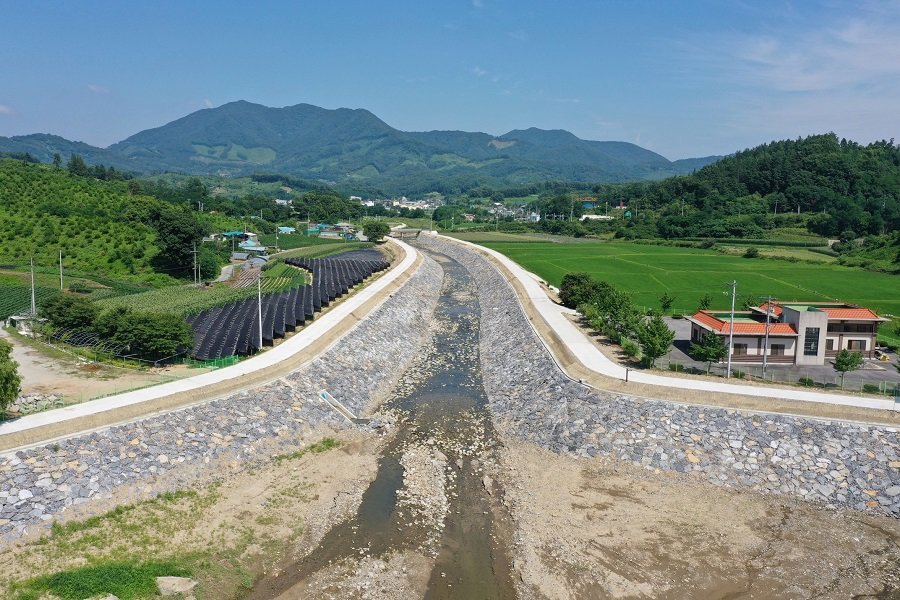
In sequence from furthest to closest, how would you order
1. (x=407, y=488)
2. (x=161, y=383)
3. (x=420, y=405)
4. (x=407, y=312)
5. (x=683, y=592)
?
(x=407, y=312) → (x=420, y=405) → (x=161, y=383) → (x=407, y=488) → (x=683, y=592)

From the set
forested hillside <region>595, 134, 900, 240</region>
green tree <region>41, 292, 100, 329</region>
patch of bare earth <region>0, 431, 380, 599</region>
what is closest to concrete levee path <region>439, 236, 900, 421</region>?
patch of bare earth <region>0, 431, 380, 599</region>

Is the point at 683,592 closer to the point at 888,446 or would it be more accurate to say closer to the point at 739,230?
the point at 888,446

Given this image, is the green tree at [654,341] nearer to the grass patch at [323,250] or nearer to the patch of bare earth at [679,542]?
the patch of bare earth at [679,542]

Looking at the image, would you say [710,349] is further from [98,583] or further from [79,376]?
[79,376]

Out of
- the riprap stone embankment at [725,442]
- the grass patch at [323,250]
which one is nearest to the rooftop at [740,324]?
the riprap stone embankment at [725,442]

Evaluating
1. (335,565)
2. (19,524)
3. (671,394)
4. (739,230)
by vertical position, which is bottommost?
(335,565)

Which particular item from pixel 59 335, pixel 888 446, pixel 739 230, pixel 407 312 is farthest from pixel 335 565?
pixel 739 230

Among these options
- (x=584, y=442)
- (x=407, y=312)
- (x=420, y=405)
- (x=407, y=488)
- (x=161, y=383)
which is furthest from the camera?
(x=407, y=312)
